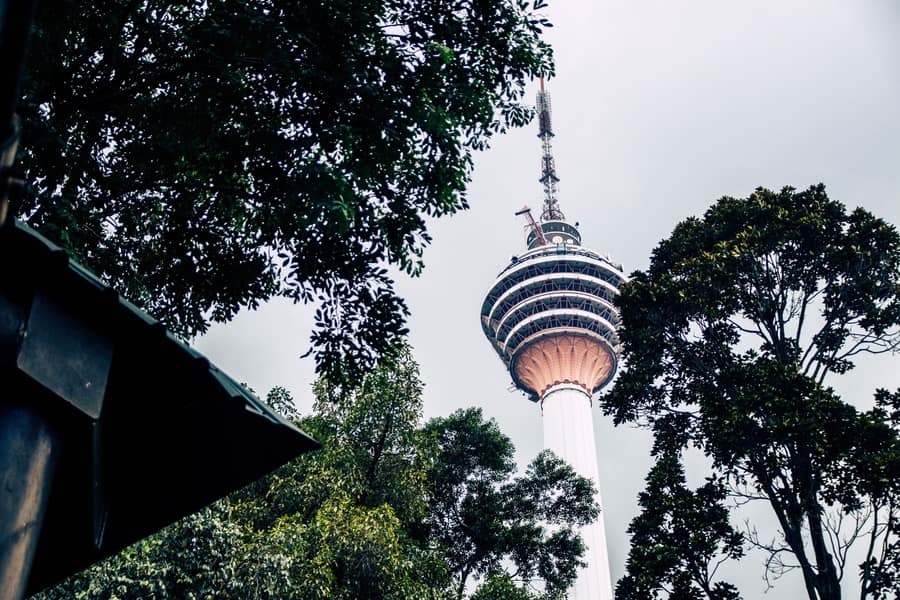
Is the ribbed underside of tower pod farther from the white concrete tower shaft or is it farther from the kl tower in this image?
the white concrete tower shaft

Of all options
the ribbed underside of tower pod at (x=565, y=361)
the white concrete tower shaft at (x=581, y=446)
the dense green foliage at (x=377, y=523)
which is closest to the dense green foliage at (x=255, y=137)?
the dense green foliage at (x=377, y=523)

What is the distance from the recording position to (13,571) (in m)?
2.41

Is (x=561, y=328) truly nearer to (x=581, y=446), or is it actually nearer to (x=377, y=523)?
(x=581, y=446)

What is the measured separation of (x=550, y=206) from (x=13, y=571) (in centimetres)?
6733

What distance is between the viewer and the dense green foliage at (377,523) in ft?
48.8

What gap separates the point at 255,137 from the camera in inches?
289

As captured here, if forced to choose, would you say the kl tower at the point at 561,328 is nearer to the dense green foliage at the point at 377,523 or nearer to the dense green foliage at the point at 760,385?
the dense green foliage at the point at 377,523

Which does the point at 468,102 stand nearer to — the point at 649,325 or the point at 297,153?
the point at 297,153

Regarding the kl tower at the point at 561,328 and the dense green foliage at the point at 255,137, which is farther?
the kl tower at the point at 561,328

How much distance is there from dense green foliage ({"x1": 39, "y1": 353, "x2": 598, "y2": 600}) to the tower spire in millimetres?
43308

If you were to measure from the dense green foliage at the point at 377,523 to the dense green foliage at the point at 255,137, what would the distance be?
160cm

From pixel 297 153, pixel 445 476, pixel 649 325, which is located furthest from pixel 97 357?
pixel 445 476

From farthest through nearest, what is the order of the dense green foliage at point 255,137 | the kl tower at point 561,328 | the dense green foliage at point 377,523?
the kl tower at point 561,328 → the dense green foliage at point 377,523 → the dense green foliage at point 255,137

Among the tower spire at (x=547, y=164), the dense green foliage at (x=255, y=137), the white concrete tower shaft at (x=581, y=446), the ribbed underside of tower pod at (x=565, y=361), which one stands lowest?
the dense green foliage at (x=255, y=137)
